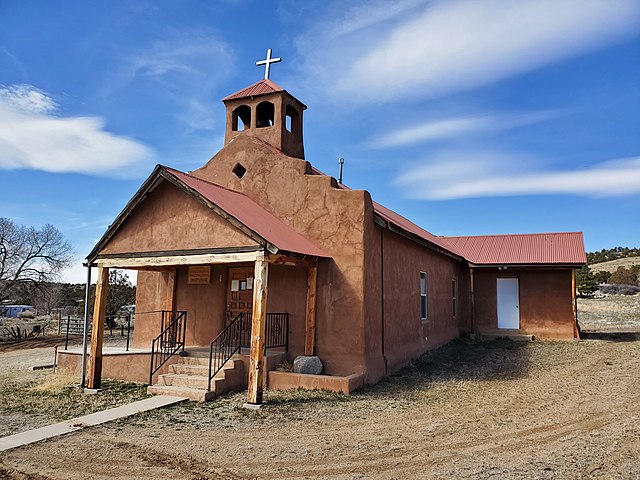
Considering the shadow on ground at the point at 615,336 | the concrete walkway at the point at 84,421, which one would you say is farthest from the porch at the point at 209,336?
the shadow on ground at the point at 615,336

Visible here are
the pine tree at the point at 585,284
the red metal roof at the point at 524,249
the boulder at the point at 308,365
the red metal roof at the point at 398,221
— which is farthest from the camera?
the pine tree at the point at 585,284

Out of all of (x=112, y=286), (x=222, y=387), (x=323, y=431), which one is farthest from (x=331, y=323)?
(x=112, y=286)

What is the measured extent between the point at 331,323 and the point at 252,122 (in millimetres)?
6157

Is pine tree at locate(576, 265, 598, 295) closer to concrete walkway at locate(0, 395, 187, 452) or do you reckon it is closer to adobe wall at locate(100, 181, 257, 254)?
adobe wall at locate(100, 181, 257, 254)

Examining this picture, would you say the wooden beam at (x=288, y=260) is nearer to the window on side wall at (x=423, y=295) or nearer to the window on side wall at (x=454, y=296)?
the window on side wall at (x=423, y=295)

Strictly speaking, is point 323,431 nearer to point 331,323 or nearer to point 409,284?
point 331,323

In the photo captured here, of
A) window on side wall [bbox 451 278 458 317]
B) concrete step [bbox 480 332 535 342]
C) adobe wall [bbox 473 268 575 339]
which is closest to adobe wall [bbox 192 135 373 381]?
window on side wall [bbox 451 278 458 317]

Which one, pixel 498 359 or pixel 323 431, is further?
pixel 498 359

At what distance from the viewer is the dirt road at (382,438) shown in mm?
5535

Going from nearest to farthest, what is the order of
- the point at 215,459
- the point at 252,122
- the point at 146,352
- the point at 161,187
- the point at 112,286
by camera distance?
the point at 215,459
the point at 161,187
the point at 146,352
the point at 252,122
the point at 112,286

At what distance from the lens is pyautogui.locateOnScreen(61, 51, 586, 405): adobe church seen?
31.5 feet

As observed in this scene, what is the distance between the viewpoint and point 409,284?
13867mm

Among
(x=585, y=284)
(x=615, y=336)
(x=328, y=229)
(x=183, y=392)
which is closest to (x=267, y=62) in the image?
(x=328, y=229)

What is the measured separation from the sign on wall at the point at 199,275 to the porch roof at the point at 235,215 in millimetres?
2155
